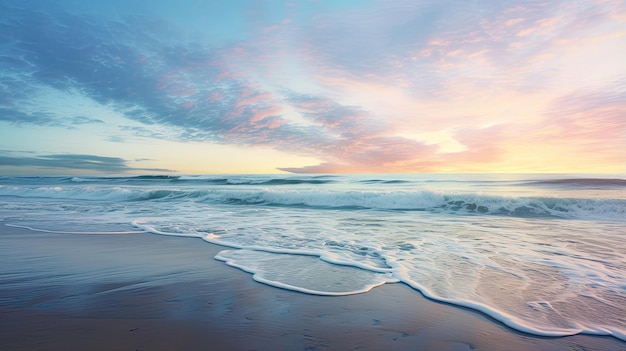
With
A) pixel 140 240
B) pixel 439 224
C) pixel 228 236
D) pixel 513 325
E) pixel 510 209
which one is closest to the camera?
pixel 513 325

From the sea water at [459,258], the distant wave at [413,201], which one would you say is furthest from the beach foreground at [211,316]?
the distant wave at [413,201]

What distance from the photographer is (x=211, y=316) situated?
2961mm

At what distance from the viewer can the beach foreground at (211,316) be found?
8.13 ft

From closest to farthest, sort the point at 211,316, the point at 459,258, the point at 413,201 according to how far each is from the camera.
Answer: the point at 211,316 → the point at 459,258 → the point at 413,201

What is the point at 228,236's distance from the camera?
7.13 meters

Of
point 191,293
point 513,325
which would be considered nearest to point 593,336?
point 513,325

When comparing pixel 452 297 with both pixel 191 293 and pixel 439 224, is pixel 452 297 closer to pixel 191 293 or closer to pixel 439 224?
pixel 191 293

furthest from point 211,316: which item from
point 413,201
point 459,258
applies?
point 413,201

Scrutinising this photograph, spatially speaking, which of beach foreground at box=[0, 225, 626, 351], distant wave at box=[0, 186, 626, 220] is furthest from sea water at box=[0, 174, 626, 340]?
distant wave at box=[0, 186, 626, 220]

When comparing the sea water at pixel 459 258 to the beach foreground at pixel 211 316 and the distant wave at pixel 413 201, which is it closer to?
the beach foreground at pixel 211 316

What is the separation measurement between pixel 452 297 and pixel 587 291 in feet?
5.44

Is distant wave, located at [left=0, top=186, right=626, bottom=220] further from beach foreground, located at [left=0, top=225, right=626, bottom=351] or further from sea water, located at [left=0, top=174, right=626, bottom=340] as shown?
beach foreground, located at [left=0, top=225, right=626, bottom=351]

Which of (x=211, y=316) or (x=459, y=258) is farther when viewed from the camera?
(x=459, y=258)

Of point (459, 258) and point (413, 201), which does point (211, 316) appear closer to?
point (459, 258)
